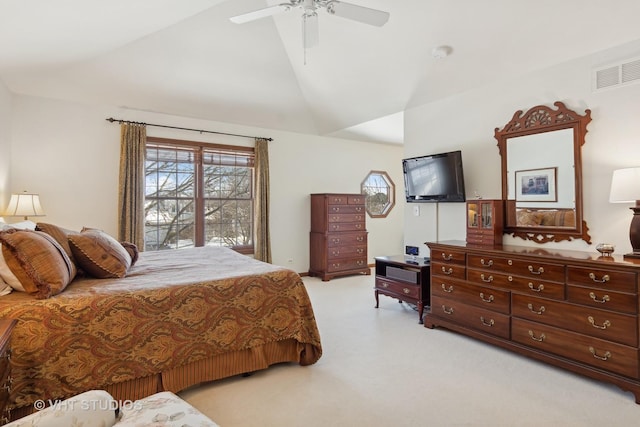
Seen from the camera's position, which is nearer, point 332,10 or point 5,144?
point 332,10

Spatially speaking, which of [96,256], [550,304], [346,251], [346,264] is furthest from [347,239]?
[96,256]

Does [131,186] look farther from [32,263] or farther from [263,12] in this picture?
[263,12]

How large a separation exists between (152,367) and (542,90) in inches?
157

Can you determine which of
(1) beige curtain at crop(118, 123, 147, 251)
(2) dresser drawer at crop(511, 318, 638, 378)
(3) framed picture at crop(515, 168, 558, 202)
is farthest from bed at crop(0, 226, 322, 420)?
(3) framed picture at crop(515, 168, 558, 202)

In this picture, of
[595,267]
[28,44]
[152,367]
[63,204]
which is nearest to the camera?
[152,367]

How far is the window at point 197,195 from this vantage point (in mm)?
5012

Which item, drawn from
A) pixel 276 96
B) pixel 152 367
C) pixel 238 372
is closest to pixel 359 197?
pixel 276 96

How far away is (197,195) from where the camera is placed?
5.34 metres

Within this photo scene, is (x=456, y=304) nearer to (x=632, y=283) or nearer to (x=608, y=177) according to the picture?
(x=632, y=283)

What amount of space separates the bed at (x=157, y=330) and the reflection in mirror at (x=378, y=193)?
15.4ft

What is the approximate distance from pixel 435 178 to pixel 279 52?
8.56 ft

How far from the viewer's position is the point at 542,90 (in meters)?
3.35

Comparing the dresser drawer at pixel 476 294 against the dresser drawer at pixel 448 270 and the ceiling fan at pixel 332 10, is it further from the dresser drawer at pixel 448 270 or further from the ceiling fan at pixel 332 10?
the ceiling fan at pixel 332 10

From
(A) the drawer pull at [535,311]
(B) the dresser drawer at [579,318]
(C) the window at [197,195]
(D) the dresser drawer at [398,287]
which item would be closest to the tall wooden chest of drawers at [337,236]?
(C) the window at [197,195]
